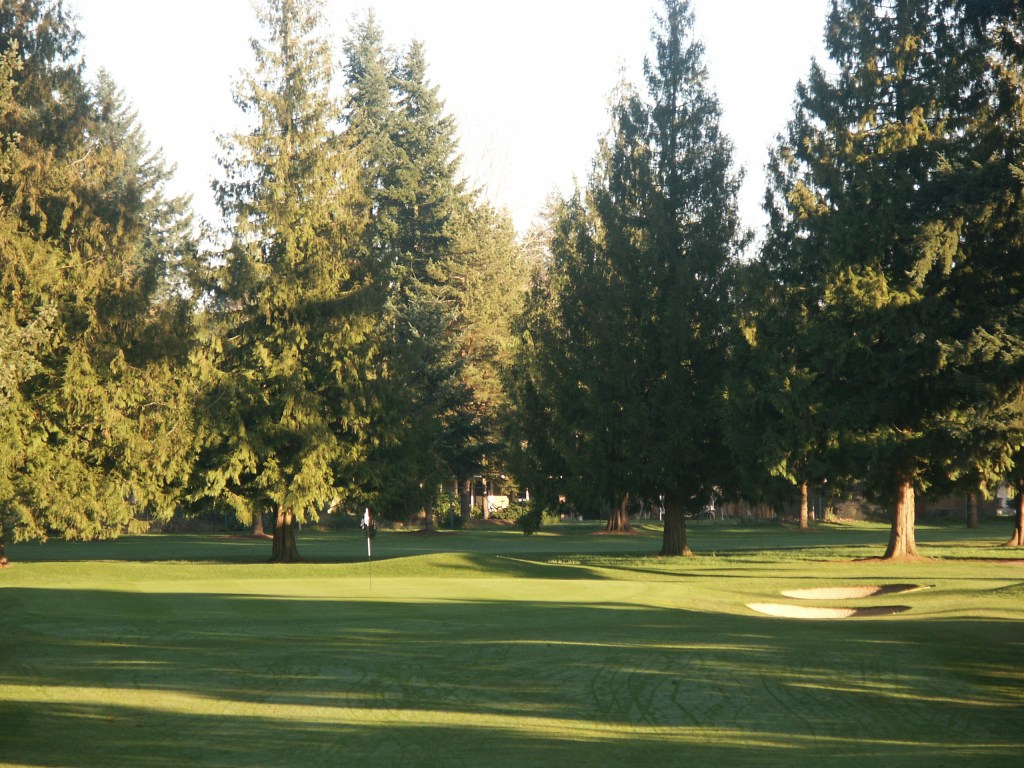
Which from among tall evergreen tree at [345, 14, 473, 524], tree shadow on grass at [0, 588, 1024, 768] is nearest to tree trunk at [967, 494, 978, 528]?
tall evergreen tree at [345, 14, 473, 524]

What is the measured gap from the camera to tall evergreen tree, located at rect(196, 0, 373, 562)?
33.2 meters

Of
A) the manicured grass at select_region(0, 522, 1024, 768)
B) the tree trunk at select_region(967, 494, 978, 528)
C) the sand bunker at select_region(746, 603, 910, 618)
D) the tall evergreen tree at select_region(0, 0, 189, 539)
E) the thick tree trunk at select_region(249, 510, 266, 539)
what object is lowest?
the thick tree trunk at select_region(249, 510, 266, 539)

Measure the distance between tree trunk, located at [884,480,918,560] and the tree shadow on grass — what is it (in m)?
19.1

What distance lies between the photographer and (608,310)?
36.8 metres

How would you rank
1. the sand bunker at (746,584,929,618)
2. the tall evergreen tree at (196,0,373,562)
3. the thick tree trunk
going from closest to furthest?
the sand bunker at (746,584,929,618) → the tall evergreen tree at (196,0,373,562) → the thick tree trunk

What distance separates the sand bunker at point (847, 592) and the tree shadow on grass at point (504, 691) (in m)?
7.64

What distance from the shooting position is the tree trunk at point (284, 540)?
3491 centimetres

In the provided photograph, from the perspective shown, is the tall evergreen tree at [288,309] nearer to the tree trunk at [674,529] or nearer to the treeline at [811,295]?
the treeline at [811,295]

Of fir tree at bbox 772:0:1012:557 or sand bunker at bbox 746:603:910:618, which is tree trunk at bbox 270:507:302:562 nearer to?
fir tree at bbox 772:0:1012:557

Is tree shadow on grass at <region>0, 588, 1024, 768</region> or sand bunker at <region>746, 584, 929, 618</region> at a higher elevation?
tree shadow on grass at <region>0, 588, 1024, 768</region>

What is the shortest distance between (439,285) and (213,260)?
88.5ft

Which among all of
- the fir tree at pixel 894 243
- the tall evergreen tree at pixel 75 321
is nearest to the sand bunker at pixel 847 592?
the fir tree at pixel 894 243

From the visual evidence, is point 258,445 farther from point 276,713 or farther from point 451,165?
point 451,165

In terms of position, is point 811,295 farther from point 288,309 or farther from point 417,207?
point 417,207
